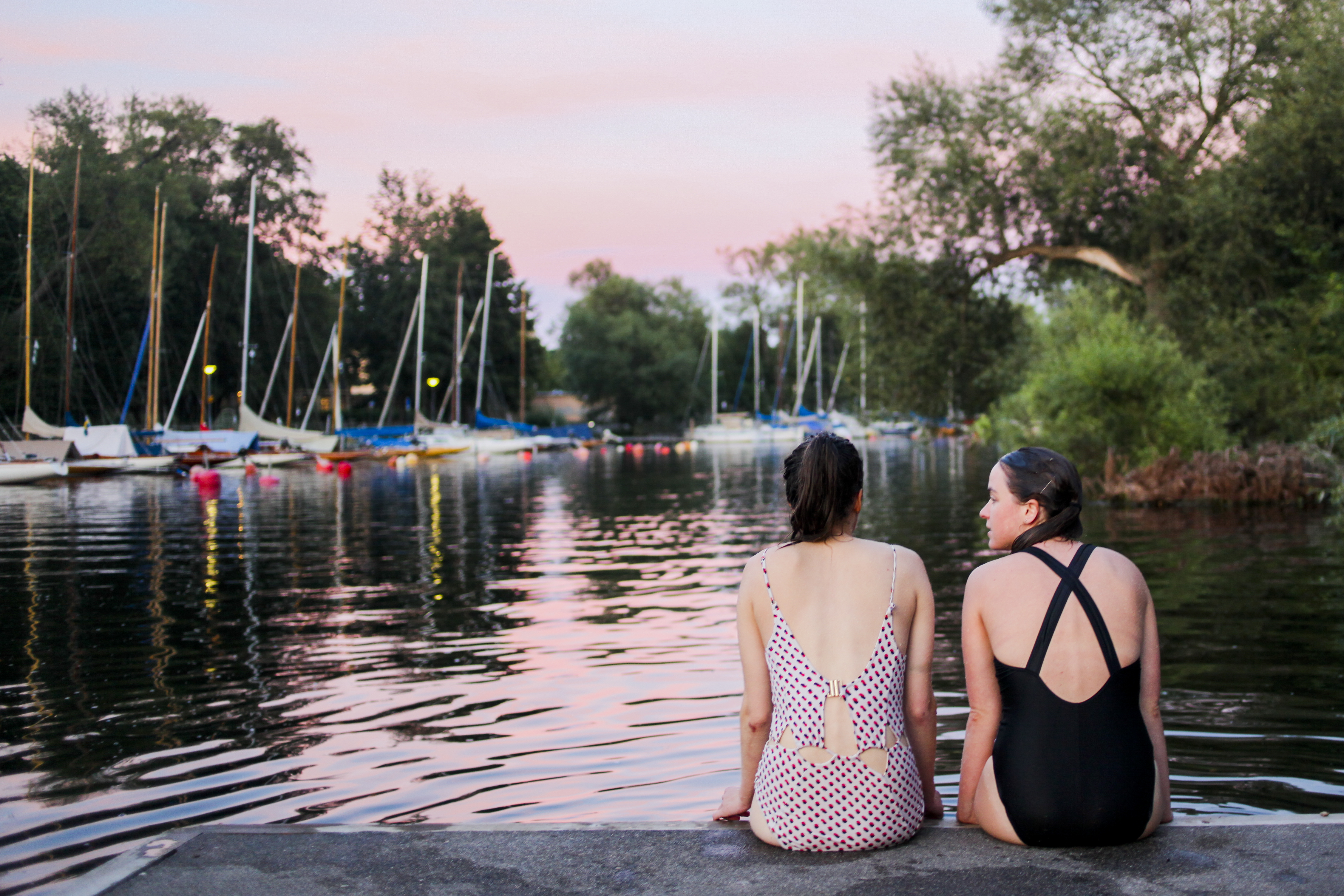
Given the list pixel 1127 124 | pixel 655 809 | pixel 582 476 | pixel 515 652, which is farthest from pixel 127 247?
pixel 655 809

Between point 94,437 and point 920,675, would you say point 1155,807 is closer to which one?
point 920,675

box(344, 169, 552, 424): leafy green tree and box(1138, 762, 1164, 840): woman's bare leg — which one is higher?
box(344, 169, 552, 424): leafy green tree

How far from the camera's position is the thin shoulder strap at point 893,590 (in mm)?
4305

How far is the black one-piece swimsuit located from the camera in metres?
4.04

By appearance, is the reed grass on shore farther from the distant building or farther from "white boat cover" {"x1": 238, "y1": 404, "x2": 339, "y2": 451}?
the distant building

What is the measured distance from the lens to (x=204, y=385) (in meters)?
58.2

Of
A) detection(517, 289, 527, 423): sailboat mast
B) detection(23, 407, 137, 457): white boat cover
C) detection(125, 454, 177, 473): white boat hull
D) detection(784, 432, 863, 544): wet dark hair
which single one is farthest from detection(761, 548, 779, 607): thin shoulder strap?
detection(517, 289, 527, 423): sailboat mast

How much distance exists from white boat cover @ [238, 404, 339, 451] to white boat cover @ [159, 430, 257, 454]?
98.7 inches

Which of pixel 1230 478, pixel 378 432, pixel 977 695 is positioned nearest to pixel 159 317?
pixel 378 432

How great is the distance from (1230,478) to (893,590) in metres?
24.3

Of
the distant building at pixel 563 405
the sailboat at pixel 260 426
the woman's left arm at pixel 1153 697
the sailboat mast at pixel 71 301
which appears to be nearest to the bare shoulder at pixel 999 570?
the woman's left arm at pixel 1153 697

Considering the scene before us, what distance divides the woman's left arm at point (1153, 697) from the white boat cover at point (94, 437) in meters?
47.6

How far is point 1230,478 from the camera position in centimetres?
2609

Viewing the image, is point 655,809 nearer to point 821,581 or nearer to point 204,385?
point 821,581
